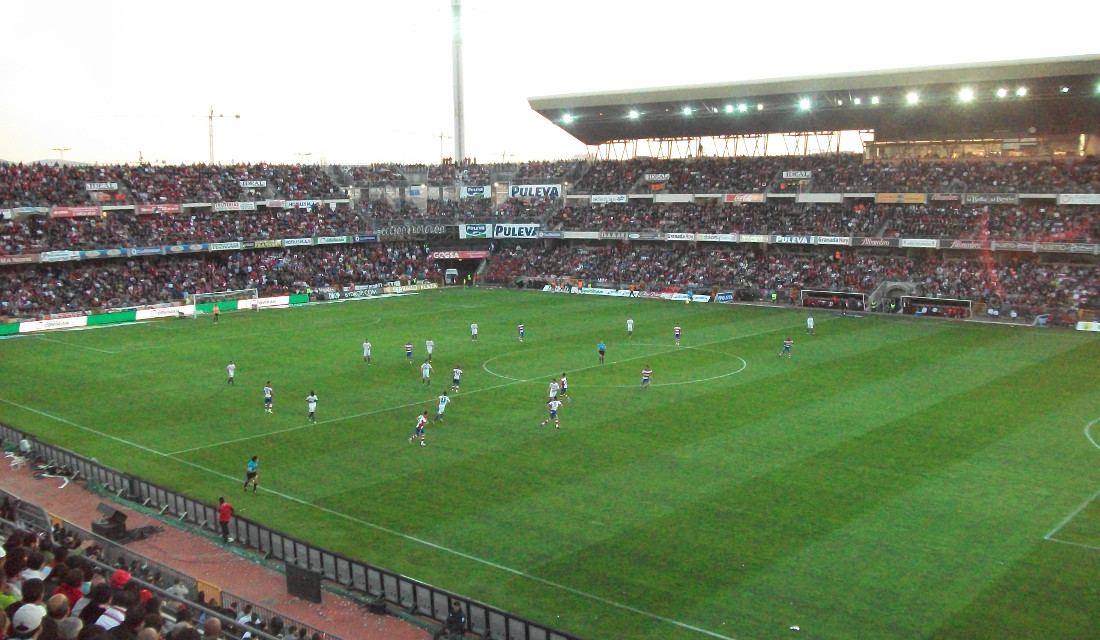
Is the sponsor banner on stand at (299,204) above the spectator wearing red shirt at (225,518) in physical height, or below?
above

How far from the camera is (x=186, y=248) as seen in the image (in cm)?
6184

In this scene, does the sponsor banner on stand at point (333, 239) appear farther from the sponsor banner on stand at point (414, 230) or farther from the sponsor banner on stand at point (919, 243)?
the sponsor banner on stand at point (919, 243)

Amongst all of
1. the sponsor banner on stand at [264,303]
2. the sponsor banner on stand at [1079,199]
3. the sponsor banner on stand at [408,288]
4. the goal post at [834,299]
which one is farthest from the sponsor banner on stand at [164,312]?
the sponsor banner on stand at [1079,199]

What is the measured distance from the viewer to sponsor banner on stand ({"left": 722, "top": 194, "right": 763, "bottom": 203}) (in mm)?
67250

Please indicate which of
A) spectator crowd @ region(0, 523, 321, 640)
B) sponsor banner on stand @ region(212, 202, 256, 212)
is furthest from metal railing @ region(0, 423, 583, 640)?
sponsor banner on stand @ region(212, 202, 256, 212)

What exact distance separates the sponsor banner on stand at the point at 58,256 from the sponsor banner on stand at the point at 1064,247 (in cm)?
5811

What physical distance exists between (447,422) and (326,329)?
2275 centimetres

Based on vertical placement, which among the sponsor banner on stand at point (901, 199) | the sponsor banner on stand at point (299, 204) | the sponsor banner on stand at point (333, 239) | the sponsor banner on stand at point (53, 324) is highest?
the sponsor banner on stand at point (901, 199)

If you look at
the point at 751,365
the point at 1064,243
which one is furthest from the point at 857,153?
the point at 751,365

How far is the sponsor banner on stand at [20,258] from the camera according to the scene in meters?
53.5

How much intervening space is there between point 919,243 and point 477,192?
128 feet

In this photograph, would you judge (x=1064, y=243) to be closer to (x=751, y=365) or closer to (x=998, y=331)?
(x=998, y=331)

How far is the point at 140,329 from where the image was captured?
5047cm

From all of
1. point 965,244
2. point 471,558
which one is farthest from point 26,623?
point 965,244
